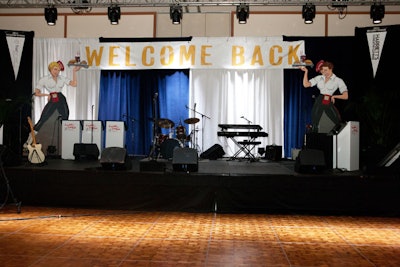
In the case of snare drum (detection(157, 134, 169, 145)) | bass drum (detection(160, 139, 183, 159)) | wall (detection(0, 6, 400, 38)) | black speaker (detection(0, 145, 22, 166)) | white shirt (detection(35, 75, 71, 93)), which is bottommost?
black speaker (detection(0, 145, 22, 166))

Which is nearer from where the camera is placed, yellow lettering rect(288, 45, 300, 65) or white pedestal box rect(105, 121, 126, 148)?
white pedestal box rect(105, 121, 126, 148)

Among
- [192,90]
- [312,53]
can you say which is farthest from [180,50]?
[312,53]

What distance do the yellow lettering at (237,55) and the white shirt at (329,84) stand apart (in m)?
1.61

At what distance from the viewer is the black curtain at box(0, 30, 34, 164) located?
8.85 meters

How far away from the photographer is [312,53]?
9.25m

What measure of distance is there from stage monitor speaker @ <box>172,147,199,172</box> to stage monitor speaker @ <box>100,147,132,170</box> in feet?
2.14

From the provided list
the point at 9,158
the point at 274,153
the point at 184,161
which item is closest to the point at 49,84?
the point at 9,158

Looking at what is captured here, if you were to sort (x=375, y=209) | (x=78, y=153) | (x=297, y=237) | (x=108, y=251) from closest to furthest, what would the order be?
(x=108, y=251) → (x=297, y=237) → (x=375, y=209) → (x=78, y=153)

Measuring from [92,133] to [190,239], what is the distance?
4.93 m

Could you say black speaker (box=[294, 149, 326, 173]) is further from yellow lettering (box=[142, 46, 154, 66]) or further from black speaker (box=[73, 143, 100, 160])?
yellow lettering (box=[142, 46, 154, 66])

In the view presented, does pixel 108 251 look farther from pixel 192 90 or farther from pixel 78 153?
pixel 192 90

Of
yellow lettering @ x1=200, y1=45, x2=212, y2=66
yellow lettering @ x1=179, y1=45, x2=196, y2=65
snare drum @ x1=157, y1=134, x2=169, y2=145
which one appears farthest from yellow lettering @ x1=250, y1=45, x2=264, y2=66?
snare drum @ x1=157, y1=134, x2=169, y2=145

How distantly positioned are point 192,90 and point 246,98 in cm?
122

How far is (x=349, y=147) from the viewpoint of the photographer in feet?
20.1
